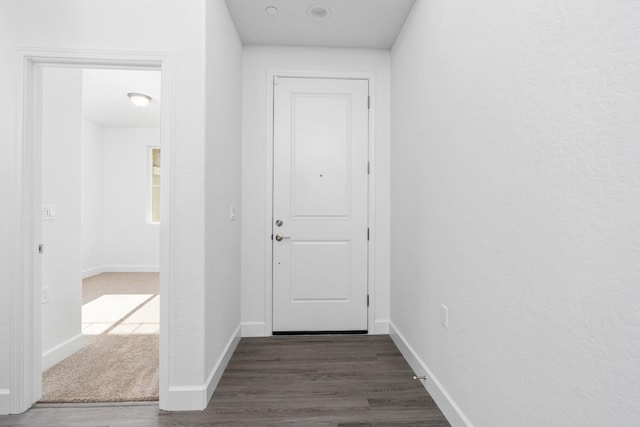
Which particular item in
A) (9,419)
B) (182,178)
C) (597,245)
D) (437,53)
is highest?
(437,53)

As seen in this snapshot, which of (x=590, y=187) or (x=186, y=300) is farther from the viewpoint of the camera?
(x=186, y=300)

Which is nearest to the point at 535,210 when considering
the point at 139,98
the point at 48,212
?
the point at 48,212

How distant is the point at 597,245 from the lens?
0.87 metres

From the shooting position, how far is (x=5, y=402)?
5.84ft

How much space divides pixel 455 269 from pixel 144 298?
154 inches

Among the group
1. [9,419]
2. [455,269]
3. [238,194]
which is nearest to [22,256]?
[9,419]

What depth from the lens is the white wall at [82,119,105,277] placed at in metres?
5.36

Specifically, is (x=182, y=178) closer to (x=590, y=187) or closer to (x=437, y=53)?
(x=437, y=53)

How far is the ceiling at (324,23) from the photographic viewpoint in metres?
2.34

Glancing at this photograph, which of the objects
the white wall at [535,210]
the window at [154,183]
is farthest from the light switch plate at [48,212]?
the window at [154,183]

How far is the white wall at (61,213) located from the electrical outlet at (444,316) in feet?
8.73

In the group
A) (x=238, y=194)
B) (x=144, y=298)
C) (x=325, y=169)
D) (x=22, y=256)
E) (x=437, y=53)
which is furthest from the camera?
(x=144, y=298)

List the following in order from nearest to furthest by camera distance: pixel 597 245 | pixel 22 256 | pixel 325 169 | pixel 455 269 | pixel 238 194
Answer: pixel 597 245 < pixel 455 269 < pixel 22 256 < pixel 238 194 < pixel 325 169

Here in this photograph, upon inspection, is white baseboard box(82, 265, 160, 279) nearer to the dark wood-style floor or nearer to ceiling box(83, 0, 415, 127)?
ceiling box(83, 0, 415, 127)
